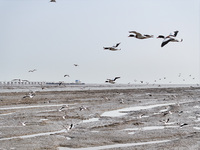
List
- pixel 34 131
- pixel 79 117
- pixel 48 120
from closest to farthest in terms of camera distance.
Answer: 1. pixel 34 131
2. pixel 48 120
3. pixel 79 117

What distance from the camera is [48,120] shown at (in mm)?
27391

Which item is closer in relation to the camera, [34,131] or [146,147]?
[146,147]

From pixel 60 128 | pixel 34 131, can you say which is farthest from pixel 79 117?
pixel 34 131

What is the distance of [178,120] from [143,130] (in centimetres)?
655

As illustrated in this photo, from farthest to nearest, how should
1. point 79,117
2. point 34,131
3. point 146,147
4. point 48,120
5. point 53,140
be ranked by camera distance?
1. point 79,117
2. point 48,120
3. point 34,131
4. point 53,140
5. point 146,147

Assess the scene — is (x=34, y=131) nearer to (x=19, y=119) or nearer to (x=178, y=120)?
(x=19, y=119)

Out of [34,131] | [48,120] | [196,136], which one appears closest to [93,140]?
[34,131]

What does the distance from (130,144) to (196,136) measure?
14.2 ft

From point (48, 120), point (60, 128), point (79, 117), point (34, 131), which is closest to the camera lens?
point (34, 131)

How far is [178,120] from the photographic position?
92.7ft

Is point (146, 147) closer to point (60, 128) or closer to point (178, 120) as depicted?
point (60, 128)

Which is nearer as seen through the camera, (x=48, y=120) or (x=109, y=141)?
(x=109, y=141)

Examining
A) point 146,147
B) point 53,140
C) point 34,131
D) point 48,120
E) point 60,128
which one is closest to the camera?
point 146,147

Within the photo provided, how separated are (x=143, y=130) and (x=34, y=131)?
7.03 metres
